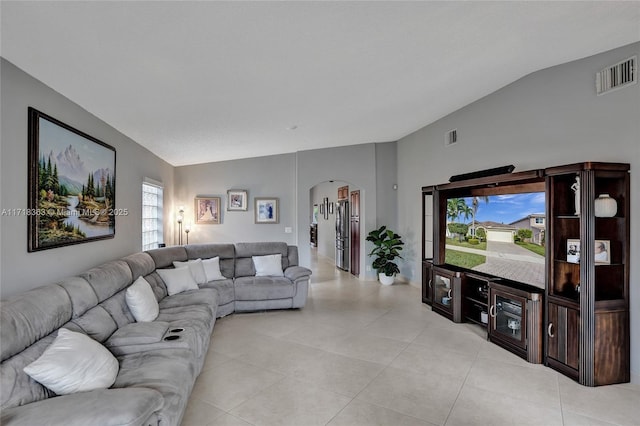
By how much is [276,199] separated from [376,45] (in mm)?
4711

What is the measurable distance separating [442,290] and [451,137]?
2449 millimetres

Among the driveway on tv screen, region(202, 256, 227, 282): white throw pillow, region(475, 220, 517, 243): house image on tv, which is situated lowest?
region(202, 256, 227, 282): white throw pillow

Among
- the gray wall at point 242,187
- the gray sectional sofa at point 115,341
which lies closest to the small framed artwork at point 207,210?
the gray wall at point 242,187

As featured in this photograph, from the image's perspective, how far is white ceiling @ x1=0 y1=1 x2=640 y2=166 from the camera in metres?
1.96

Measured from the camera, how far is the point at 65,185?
288 cm

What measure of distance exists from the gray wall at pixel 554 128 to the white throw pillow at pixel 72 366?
161 inches

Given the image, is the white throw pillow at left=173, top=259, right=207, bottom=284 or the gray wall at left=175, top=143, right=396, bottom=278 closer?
the white throw pillow at left=173, top=259, right=207, bottom=284

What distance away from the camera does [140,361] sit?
91.7 inches

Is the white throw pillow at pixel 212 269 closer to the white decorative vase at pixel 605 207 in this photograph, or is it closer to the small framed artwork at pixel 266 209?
the small framed artwork at pixel 266 209

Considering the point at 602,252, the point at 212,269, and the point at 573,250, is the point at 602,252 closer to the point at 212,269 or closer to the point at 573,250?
the point at 573,250

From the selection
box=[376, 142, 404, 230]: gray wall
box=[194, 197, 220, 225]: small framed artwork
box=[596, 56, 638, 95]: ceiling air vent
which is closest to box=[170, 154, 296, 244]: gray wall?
box=[194, 197, 220, 225]: small framed artwork

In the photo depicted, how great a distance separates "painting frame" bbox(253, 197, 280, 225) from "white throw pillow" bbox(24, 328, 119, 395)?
16.3 ft

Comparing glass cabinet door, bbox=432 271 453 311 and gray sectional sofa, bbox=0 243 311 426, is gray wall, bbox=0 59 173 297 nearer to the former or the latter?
gray sectional sofa, bbox=0 243 311 426

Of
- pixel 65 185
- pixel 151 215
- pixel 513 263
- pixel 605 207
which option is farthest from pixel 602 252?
pixel 151 215
